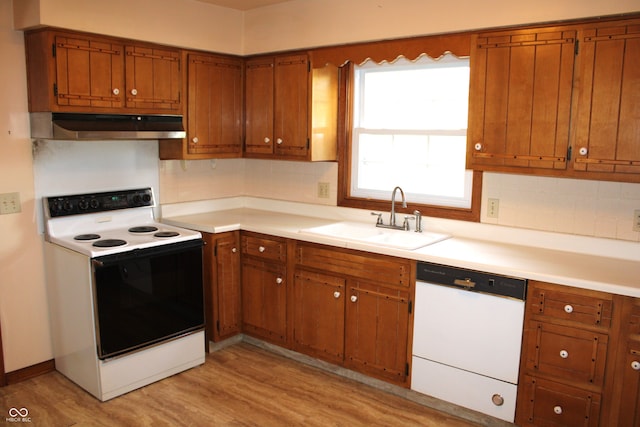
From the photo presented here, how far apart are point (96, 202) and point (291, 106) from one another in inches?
59.2

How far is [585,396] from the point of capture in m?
2.56

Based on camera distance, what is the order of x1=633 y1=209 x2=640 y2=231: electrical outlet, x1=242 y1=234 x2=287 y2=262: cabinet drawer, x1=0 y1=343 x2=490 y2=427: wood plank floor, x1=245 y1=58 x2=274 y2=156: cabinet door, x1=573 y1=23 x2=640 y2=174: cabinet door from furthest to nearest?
1. x1=245 y1=58 x2=274 y2=156: cabinet door
2. x1=242 y1=234 x2=287 y2=262: cabinet drawer
3. x1=0 y1=343 x2=490 y2=427: wood plank floor
4. x1=633 y1=209 x2=640 y2=231: electrical outlet
5. x1=573 y1=23 x2=640 y2=174: cabinet door

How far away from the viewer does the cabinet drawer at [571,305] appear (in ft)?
8.08

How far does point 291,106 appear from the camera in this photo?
3889 mm

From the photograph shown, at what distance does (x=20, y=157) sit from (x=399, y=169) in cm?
246

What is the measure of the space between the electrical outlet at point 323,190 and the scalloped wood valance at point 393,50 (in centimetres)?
90

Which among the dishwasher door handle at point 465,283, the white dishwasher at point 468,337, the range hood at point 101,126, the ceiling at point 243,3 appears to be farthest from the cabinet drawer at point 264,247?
the ceiling at point 243,3

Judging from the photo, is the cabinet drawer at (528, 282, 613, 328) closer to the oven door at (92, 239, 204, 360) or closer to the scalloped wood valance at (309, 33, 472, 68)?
the scalloped wood valance at (309, 33, 472, 68)

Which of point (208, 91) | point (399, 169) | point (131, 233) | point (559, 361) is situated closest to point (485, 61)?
point (399, 169)

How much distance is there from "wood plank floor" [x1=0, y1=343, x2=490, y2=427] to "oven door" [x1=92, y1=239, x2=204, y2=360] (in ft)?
1.04

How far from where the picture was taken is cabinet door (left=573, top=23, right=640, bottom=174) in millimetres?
2543

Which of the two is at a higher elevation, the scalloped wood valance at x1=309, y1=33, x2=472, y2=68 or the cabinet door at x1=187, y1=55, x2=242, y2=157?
the scalloped wood valance at x1=309, y1=33, x2=472, y2=68

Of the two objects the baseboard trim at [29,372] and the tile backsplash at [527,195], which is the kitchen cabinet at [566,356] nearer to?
the tile backsplash at [527,195]

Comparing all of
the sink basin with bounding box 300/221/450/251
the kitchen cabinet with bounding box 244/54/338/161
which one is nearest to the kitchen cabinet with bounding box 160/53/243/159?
the kitchen cabinet with bounding box 244/54/338/161
